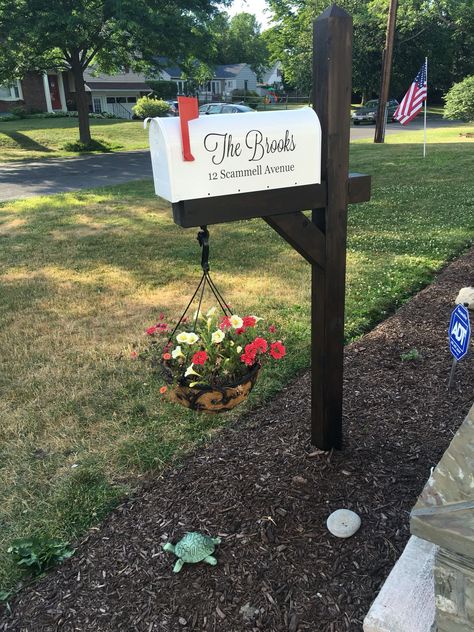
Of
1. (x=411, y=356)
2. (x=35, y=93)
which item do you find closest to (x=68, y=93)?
(x=35, y=93)

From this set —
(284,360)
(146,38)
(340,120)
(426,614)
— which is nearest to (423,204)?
(284,360)

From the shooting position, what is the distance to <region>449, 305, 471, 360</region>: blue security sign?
122 inches

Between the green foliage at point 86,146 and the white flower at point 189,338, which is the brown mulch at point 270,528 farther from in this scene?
the green foliage at point 86,146

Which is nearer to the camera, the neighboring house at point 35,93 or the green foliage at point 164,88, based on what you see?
the neighboring house at point 35,93

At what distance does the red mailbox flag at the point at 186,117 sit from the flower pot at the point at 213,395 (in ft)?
3.35

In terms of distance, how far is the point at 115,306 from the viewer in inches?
211

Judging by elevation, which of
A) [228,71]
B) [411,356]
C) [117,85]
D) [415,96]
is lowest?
[411,356]

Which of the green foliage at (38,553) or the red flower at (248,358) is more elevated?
the red flower at (248,358)

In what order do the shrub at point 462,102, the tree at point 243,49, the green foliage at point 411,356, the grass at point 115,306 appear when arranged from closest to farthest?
1. the grass at point 115,306
2. the green foliage at point 411,356
3. the shrub at point 462,102
4. the tree at point 243,49

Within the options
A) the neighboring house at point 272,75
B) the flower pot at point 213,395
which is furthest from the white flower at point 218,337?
the neighboring house at point 272,75

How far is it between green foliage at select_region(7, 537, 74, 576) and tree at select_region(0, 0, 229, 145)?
Answer: 1693cm

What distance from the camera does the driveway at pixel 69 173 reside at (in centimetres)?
1218

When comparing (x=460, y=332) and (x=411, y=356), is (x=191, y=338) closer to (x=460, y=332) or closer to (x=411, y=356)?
(x=460, y=332)

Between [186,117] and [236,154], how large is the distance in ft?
0.80
